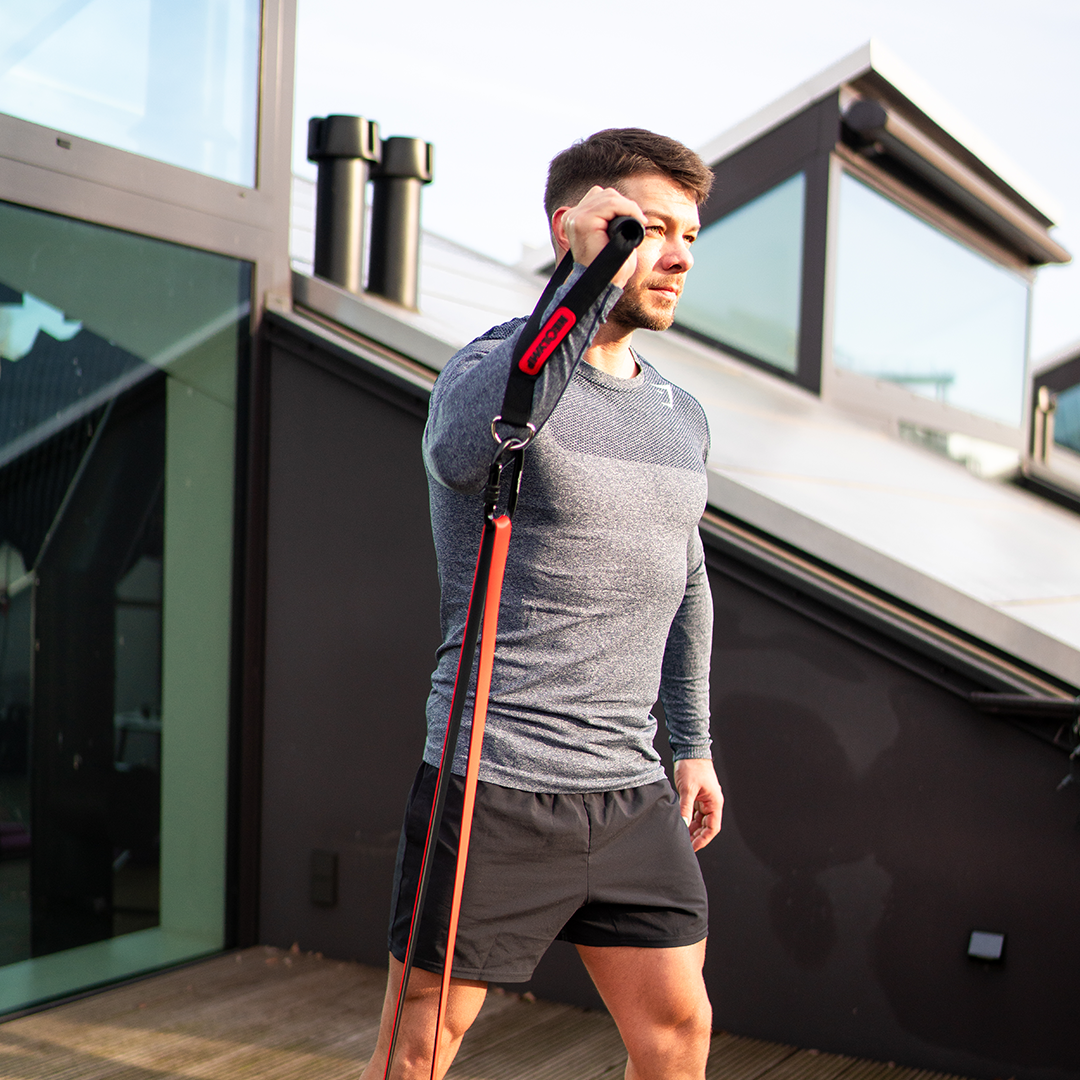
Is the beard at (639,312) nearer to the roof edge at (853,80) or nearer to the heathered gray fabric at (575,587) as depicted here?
the heathered gray fabric at (575,587)

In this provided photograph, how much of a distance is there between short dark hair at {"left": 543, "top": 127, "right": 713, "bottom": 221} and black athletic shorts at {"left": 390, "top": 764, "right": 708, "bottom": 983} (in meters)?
0.88

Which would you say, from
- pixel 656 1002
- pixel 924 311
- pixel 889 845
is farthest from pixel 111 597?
pixel 924 311

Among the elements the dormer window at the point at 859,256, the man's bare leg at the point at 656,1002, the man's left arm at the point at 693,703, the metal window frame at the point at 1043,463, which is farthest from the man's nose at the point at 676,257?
the metal window frame at the point at 1043,463

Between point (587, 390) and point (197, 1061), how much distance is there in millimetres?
2270

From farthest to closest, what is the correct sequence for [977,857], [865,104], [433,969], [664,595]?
[865,104], [977,857], [664,595], [433,969]

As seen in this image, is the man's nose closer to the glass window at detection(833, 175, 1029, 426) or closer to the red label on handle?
the red label on handle

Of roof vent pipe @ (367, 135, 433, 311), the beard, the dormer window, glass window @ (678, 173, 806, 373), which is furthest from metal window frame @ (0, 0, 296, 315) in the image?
the dormer window

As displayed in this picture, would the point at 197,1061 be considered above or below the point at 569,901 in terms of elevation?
below

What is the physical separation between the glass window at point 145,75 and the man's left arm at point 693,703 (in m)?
2.44

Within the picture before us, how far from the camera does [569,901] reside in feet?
5.79

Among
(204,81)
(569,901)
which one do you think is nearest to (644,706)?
(569,901)

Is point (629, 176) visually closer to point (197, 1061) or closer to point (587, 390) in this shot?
point (587, 390)

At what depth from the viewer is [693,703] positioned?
219 centimetres

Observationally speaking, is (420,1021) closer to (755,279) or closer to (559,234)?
(559,234)
